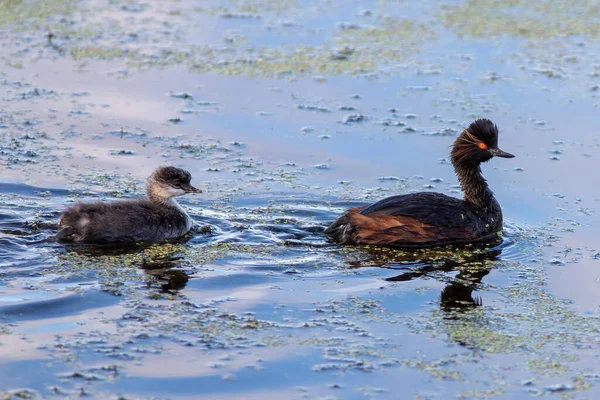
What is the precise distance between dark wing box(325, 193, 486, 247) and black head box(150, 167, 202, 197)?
4.63 feet

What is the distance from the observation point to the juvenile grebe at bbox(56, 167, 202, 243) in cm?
880

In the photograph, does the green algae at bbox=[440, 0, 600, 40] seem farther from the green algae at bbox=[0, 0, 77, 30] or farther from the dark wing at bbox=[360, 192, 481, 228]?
the dark wing at bbox=[360, 192, 481, 228]

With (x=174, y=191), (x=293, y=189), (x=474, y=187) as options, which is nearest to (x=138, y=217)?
(x=174, y=191)

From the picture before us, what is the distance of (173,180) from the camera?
944 cm

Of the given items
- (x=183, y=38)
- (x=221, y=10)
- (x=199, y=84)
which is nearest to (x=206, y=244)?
(x=199, y=84)

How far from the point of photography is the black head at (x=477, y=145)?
9742 millimetres

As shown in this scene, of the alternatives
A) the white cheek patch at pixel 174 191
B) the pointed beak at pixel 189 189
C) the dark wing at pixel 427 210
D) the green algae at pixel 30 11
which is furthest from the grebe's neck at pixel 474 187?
the green algae at pixel 30 11

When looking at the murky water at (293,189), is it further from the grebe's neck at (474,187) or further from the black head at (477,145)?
the black head at (477,145)

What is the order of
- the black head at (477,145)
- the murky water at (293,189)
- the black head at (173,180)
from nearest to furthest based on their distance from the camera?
the murky water at (293,189)
the black head at (173,180)
the black head at (477,145)

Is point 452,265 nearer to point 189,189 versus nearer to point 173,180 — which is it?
point 189,189

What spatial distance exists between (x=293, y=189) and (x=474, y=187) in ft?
6.10

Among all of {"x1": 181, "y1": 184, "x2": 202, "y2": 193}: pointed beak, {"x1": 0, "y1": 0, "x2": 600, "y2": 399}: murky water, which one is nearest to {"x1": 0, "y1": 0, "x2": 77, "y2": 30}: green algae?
{"x1": 0, "y1": 0, "x2": 600, "y2": 399}: murky water

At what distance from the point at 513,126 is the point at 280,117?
109 inches

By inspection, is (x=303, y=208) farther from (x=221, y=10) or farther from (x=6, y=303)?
(x=221, y=10)
